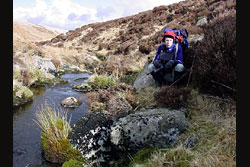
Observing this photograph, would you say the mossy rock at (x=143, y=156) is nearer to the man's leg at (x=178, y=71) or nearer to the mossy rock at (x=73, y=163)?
the mossy rock at (x=73, y=163)

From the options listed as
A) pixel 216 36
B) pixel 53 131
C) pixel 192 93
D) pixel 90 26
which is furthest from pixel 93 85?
pixel 90 26

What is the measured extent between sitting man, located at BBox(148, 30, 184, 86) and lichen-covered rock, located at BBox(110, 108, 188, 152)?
1398mm

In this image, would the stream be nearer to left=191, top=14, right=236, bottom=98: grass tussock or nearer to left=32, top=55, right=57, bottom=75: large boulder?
left=191, top=14, right=236, bottom=98: grass tussock

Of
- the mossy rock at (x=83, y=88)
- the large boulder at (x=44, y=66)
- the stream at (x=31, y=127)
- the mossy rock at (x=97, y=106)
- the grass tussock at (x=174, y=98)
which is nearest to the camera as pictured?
the grass tussock at (x=174, y=98)

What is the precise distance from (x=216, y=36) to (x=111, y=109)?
3416 millimetres

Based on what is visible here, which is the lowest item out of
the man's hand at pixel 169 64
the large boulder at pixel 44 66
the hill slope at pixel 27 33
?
the man's hand at pixel 169 64

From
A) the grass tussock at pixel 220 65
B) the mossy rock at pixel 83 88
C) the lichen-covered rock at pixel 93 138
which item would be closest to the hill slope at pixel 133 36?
the mossy rock at pixel 83 88

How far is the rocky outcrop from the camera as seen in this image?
13.6 feet

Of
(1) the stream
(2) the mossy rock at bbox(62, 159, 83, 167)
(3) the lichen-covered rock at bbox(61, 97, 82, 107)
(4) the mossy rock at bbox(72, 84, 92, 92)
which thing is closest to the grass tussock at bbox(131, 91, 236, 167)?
(2) the mossy rock at bbox(62, 159, 83, 167)

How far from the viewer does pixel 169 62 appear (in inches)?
217

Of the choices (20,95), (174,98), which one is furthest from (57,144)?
(20,95)

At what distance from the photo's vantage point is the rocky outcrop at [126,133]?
13.6ft

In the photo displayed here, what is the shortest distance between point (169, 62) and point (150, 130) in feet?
7.12

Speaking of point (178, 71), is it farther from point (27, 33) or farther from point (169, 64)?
point (27, 33)
